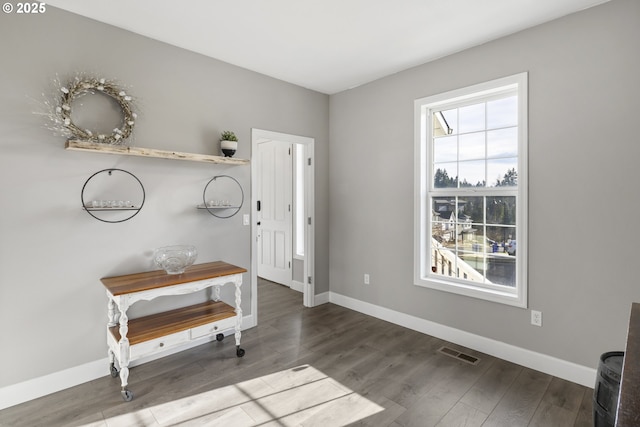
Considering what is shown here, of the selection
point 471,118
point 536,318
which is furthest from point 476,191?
point 536,318

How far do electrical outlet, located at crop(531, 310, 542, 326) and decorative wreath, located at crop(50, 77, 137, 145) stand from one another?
3529mm

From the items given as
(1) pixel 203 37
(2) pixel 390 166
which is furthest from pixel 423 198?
(1) pixel 203 37

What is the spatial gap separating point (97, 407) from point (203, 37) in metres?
2.89

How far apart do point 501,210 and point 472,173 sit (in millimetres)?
432

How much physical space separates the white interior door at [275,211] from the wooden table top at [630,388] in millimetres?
4148

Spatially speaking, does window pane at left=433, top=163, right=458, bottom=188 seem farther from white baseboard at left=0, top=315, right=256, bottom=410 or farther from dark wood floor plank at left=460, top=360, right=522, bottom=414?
white baseboard at left=0, top=315, right=256, bottom=410

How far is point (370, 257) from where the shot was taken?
12.6 ft

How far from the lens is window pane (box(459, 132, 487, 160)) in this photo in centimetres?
301

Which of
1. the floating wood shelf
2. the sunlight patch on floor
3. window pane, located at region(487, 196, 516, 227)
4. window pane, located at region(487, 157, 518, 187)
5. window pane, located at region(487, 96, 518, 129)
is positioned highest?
window pane, located at region(487, 96, 518, 129)

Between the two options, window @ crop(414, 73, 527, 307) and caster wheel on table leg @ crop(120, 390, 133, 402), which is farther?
window @ crop(414, 73, 527, 307)

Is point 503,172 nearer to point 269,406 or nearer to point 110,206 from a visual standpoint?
point 269,406

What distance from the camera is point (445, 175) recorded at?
328 centimetres

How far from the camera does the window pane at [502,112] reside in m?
2.79

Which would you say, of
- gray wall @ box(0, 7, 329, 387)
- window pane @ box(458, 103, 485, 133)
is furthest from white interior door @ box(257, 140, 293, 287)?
window pane @ box(458, 103, 485, 133)
